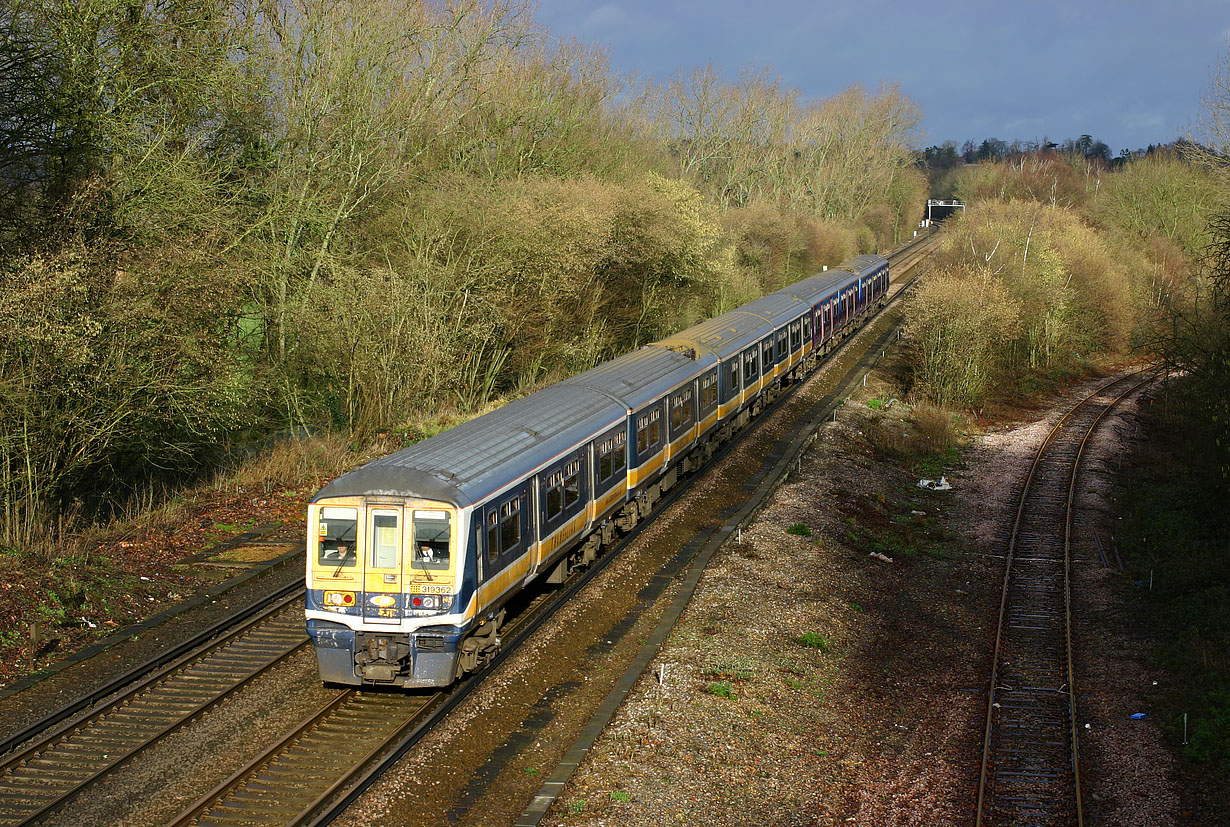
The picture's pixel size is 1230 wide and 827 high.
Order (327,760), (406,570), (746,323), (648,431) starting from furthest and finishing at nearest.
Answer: (746,323)
(648,431)
(406,570)
(327,760)

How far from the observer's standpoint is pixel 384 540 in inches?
479

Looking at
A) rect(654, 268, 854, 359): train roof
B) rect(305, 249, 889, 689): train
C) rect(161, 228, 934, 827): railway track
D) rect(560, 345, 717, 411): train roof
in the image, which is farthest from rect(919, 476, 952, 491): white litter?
rect(161, 228, 934, 827): railway track

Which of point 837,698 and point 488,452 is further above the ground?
point 488,452

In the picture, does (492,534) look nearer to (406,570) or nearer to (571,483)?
(406,570)

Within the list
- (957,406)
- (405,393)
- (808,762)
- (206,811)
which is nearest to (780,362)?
(957,406)

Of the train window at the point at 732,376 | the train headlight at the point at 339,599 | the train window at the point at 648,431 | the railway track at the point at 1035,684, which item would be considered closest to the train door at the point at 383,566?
the train headlight at the point at 339,599

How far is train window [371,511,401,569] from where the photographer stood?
1211 cm

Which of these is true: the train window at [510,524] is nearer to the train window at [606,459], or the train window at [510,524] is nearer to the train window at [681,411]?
the train window at [606,459]

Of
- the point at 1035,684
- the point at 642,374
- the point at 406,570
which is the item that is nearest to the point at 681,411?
the point at 642,374

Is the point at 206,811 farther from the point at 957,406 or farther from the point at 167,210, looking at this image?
the point at 957,406

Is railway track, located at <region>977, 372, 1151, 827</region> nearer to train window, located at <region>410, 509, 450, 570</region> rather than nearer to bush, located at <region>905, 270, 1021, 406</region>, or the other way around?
train window, located at <region>410, 509, 450, 570</region>

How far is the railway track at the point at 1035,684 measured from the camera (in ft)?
37.5

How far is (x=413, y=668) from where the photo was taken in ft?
39.8

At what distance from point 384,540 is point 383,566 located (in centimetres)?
30
